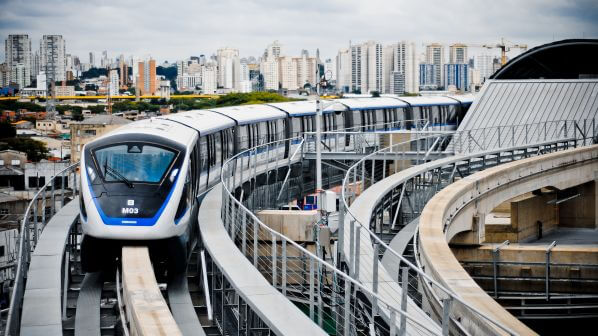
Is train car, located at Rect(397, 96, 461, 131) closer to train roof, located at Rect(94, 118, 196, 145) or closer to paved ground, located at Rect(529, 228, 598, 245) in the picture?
paved ground, located at Rect(529, 228, 598, 245)

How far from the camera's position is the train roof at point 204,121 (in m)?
23.2

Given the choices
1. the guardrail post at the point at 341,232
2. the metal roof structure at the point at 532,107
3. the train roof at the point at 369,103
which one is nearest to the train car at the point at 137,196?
the guardrail post at the point at 341,232

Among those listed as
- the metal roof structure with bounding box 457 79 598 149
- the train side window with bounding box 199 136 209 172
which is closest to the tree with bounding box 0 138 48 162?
the metal roof structure with bounding box 457 79 598 149

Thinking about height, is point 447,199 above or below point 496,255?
above

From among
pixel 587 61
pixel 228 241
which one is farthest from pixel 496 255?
pixel 587 61

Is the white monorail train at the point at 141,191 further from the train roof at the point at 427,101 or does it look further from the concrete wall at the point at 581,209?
the train roof at the point at 427,101

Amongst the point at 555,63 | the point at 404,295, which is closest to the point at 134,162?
the point at 404,295

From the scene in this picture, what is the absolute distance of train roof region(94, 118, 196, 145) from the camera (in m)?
18.5

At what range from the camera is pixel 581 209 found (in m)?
37.9

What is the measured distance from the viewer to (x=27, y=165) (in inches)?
2525

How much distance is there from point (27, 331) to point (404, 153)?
781 inches

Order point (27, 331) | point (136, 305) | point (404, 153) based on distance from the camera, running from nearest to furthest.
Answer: point (136, 305) < point (27, 331) < point (404, 153)

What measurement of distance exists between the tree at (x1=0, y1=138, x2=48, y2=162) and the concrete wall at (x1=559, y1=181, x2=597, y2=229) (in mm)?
62203

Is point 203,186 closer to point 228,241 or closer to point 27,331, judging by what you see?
point 228,241
